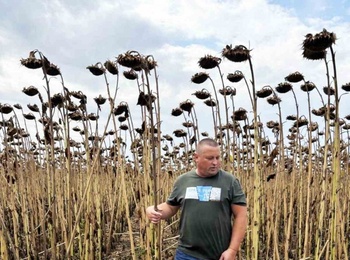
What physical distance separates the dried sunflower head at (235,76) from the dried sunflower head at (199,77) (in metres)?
0.23

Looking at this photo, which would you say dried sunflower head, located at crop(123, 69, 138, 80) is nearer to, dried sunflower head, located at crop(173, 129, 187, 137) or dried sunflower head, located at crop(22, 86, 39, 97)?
dried sunflower head, located at crop(22, 86, 39, 97)

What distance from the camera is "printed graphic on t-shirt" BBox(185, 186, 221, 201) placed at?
2332 millimetres

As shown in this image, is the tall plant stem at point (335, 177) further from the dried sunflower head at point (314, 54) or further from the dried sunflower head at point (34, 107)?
the dried sunflower head at point (34, 107)

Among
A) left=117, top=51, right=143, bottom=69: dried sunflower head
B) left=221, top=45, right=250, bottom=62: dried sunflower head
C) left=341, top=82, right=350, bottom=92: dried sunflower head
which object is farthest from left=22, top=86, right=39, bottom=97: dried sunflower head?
left=341, top=82, right=350, bottom=92: dried sunflower head

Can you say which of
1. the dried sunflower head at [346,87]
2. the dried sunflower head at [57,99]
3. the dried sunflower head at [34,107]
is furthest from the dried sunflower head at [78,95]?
the dried sunflower head at [346,87]

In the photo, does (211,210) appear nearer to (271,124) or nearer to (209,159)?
(209,159)

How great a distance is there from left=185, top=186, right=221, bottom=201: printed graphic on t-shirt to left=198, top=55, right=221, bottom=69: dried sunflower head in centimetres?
138

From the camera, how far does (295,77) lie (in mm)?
3705

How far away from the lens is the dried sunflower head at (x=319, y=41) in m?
2.54

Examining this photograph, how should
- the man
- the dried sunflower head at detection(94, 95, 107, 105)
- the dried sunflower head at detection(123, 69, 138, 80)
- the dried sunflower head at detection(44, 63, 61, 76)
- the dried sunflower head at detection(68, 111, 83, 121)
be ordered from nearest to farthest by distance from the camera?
the man
the dried sunflower head at detection(44, 63, 61, 76)
the dried sunflower head at detection(123, 69, 138, 80)
the dried sunflower head at detection(94, 95, 107, 105)
the dried sunflower head at detection(68, 111, 83, 121)

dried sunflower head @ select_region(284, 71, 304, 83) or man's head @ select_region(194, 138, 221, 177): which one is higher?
dried sunflower head @ select_region(284, 71, 304, 83)

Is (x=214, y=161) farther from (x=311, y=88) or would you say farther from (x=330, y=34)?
(x=311, y=88)

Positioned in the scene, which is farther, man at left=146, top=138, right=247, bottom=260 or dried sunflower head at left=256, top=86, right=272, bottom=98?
dried sunflower head at left=256, top=86, right=272, bottom=98

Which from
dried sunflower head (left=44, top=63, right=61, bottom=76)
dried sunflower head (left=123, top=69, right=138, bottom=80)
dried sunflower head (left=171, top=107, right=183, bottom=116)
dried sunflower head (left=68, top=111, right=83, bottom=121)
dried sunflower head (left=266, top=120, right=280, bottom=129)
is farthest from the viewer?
dried sunflower head (left=266, top=120, right=280, bottom=129)
